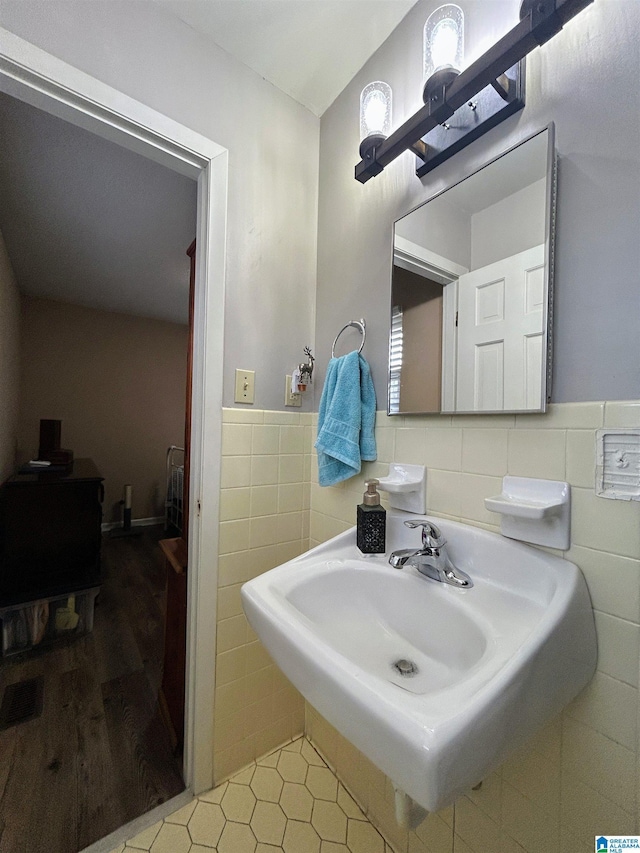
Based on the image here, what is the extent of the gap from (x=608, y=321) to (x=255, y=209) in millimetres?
1063

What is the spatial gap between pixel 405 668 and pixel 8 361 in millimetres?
3114

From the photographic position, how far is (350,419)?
101 cm

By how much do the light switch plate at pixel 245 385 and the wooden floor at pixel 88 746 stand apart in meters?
1.25

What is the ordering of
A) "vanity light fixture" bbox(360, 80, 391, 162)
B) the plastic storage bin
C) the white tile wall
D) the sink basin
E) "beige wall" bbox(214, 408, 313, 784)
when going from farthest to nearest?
the plastic storage bin → "beige wall" bbox(214, 408, 313, 784) → "vanity light fixture" bbox(360, 80, 391, 162) → the white tile wall → the sink basin

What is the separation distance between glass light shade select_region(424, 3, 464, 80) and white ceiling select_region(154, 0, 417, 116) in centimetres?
36

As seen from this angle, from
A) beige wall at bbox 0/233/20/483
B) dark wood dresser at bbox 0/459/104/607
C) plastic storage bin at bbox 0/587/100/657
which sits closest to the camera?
plastic storage bin at bbox 0/587/100/657

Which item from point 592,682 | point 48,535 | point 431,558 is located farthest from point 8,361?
point 592,682

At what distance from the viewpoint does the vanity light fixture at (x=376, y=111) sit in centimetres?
92

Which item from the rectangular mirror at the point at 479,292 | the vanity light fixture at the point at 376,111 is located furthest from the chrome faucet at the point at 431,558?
the vanity light fixture at the point at 376,111

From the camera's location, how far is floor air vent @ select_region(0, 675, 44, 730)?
1.30 meters

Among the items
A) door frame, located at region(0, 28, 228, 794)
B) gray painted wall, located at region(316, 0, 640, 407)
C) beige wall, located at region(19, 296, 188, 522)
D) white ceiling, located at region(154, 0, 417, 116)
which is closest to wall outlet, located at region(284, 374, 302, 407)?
→ door frame, located at region(0, 28, 228, 794)

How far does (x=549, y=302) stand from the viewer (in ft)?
2.14

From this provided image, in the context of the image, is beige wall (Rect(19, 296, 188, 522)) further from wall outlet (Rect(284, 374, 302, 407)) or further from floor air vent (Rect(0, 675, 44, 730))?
wall outlet (Rect(284, 374, 302, 407))

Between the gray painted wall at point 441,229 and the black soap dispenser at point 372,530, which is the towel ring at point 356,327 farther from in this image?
the black soap dispenser at point 372,530
